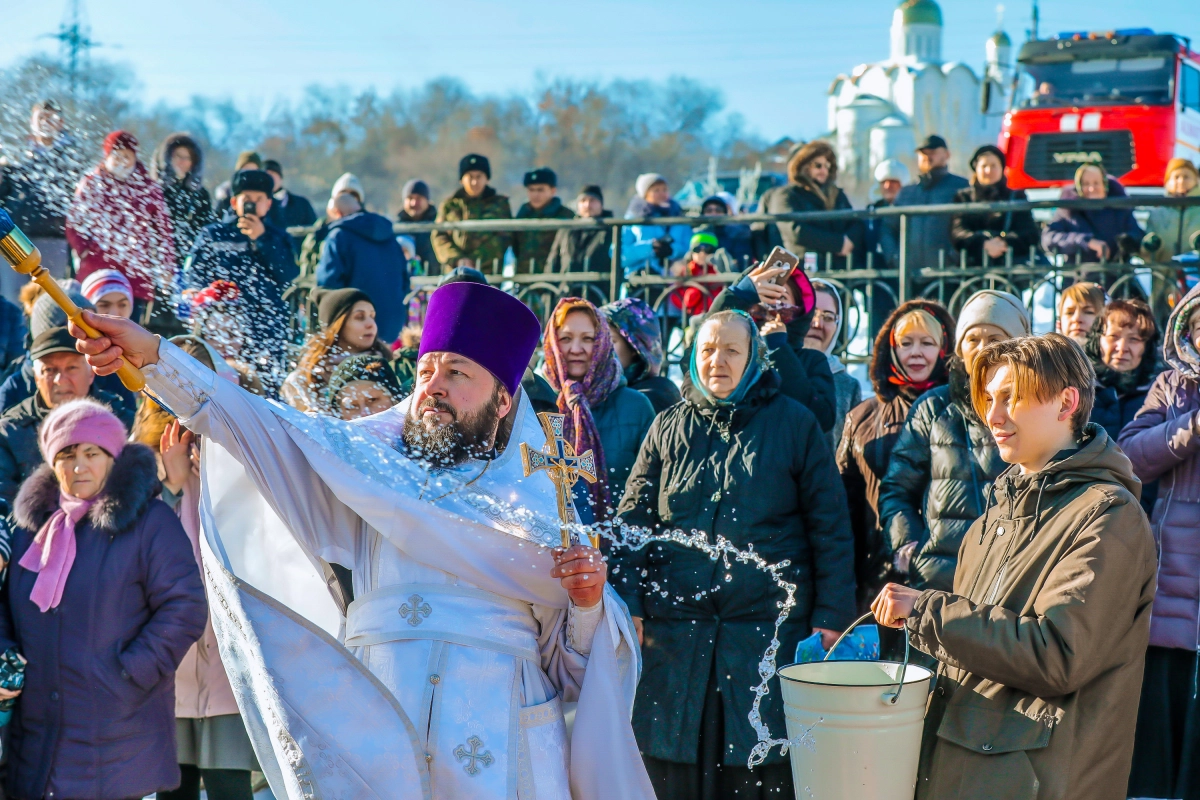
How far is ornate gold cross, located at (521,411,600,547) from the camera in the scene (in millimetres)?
3213

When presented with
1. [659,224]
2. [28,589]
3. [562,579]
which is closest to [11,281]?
[659,224]

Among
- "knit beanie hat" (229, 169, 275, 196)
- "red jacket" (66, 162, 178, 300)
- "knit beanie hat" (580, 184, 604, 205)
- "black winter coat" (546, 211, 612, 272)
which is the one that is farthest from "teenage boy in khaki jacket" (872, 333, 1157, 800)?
"knit beanie hat" (580, 184, 604, 205)

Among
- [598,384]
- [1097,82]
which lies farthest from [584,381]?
[1097,82]

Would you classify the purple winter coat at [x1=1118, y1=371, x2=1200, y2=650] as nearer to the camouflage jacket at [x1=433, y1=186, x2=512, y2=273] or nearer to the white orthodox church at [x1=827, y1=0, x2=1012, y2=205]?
the camouflage jacket at [x1=433, y1=186, x2=512, y2=273]

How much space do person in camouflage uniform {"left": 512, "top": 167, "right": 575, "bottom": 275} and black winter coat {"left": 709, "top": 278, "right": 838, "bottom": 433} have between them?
158 inches

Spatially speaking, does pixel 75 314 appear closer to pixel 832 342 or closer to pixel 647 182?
pixel 832 342

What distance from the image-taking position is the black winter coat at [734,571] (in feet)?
15.7

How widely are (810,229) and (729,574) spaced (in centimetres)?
458

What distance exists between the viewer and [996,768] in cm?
312

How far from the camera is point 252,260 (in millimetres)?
8531

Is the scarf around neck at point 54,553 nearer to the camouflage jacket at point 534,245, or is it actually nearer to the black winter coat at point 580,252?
the black winter coat at point 580,252

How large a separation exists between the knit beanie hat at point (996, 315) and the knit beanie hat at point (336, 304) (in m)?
2.82

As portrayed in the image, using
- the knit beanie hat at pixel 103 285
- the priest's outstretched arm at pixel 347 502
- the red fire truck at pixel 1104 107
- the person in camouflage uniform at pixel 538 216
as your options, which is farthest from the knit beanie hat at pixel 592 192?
the red fire truck at pixel 1104 107

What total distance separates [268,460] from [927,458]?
2751 mm
